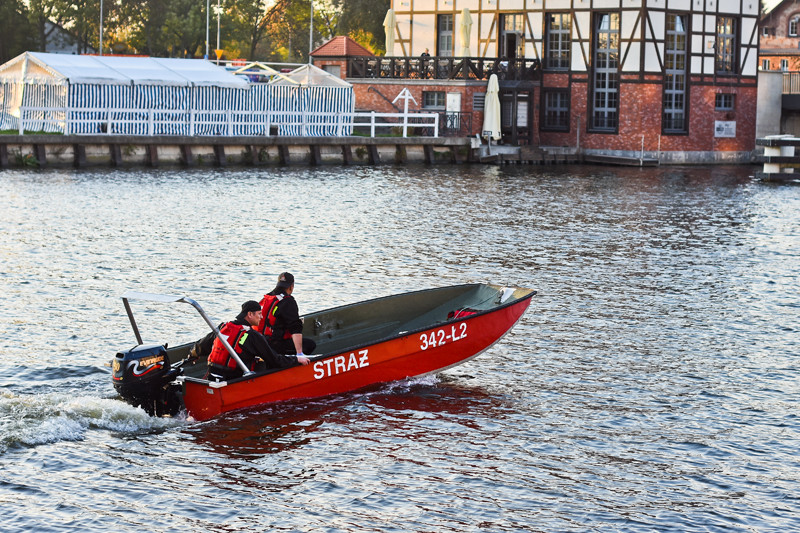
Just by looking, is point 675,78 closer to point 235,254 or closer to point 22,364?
point 235,254

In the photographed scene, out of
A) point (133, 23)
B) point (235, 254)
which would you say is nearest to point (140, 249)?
point (235, 254)

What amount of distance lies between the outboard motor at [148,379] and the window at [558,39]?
43.0 metres

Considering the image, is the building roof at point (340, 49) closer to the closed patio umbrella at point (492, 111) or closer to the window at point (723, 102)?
the closed patio umbrella at point (492, 111)

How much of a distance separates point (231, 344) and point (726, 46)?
45.3 m

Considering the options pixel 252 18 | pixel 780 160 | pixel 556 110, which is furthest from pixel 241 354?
pixel 252 18

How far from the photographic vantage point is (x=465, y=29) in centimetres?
5391

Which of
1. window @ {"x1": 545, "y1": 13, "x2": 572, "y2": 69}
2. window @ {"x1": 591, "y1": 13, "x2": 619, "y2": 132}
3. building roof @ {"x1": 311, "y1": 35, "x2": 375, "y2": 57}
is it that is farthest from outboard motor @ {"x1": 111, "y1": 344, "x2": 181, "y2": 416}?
building roof @ {"x1": 311, "y1": 35, "x2": 375, "y2": 57}

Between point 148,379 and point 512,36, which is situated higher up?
point 512,36

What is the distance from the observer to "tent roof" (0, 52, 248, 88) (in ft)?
147

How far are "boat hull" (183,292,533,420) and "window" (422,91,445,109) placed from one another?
38833 mm

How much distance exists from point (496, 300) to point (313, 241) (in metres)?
11.8

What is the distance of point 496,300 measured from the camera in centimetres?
1623

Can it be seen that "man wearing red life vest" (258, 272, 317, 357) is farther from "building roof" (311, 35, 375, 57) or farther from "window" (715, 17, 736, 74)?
"building roof" (311, 35, 375, 57)

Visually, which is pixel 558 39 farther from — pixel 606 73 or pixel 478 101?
pixel 478 101
